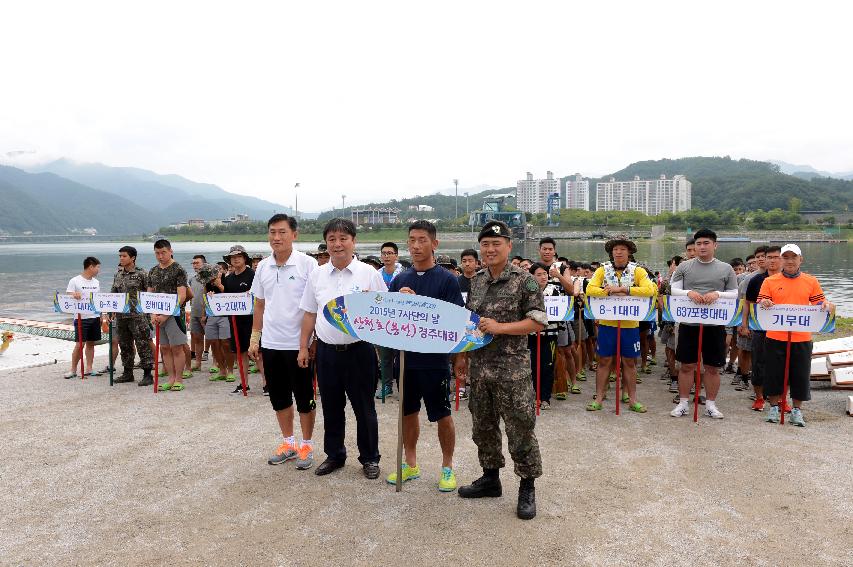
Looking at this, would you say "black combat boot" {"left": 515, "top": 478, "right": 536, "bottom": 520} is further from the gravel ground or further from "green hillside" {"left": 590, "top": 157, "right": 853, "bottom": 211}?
"green hillside" {"left": 590, "top": 157, "right": 853, "bottom": 211}

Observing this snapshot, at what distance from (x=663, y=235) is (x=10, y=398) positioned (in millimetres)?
112549

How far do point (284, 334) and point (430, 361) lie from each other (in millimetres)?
1486

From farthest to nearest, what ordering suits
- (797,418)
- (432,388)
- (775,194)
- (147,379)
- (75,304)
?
(775,194), (75,304), (147,379), (797,418), (432,388)

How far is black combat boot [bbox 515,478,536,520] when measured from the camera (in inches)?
148

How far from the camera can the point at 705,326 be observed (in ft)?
20.6

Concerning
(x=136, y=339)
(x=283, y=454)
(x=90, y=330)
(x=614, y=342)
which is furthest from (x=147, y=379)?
(x=614, y=342)

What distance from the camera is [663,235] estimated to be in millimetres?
105000

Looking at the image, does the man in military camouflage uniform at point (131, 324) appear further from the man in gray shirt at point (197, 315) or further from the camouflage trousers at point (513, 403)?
the camouflage trousers at point (513, 403)

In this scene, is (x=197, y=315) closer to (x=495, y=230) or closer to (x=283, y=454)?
(x=283, y=454)

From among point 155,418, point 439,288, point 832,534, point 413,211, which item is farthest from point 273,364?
point 413,211

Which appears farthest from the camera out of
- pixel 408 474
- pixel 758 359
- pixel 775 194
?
pixel 775 194

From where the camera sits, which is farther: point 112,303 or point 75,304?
point 75,304

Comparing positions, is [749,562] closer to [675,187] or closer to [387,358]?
[387,358]

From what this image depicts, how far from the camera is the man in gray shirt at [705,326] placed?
6109mm
